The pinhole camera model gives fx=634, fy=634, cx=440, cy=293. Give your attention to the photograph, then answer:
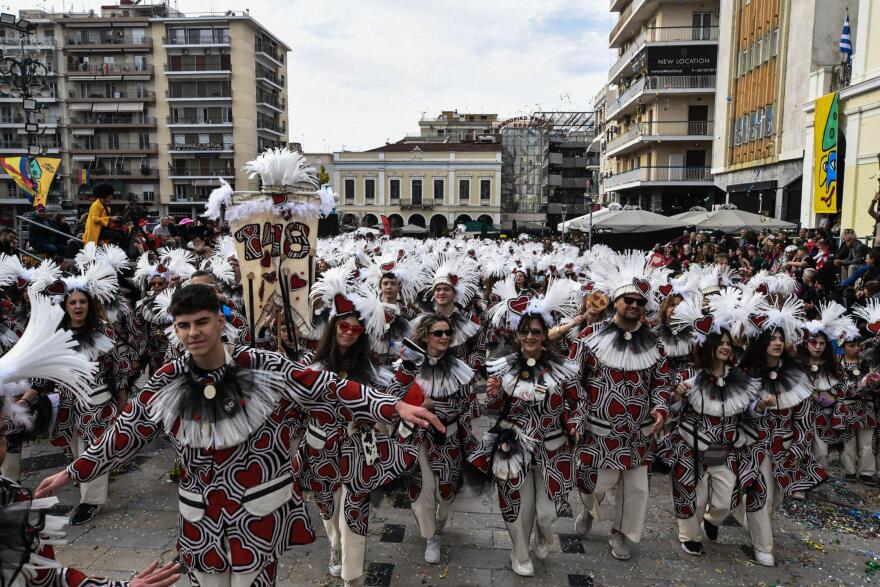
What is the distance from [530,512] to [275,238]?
3.32 metres

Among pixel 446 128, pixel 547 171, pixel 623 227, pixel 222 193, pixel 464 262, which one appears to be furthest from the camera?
pixel 446 128

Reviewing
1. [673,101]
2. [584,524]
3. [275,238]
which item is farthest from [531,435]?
[673,101]

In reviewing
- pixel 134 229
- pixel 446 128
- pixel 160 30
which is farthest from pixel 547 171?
pixel 134 229

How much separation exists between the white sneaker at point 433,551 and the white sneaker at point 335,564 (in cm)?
62

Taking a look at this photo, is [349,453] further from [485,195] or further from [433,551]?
[485,195]

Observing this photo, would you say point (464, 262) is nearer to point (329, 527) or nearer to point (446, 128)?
point (329, 527)

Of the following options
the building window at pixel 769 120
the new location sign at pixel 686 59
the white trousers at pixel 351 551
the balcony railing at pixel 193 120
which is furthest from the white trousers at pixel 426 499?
the balcony railing at pixel 193 120

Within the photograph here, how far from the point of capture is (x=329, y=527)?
4.26 meters

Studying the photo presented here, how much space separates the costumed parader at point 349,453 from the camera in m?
3.87

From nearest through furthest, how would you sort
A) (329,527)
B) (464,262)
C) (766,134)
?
(329,527) → (464,262) → (766,134)

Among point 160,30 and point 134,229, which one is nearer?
point 134,229

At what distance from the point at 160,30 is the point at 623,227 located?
5122cm

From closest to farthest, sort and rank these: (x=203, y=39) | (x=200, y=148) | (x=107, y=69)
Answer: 1. (x=203, y=39)
2. (x=107, y=69)
3. (x=200, y=148)

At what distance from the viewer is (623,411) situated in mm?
4457
